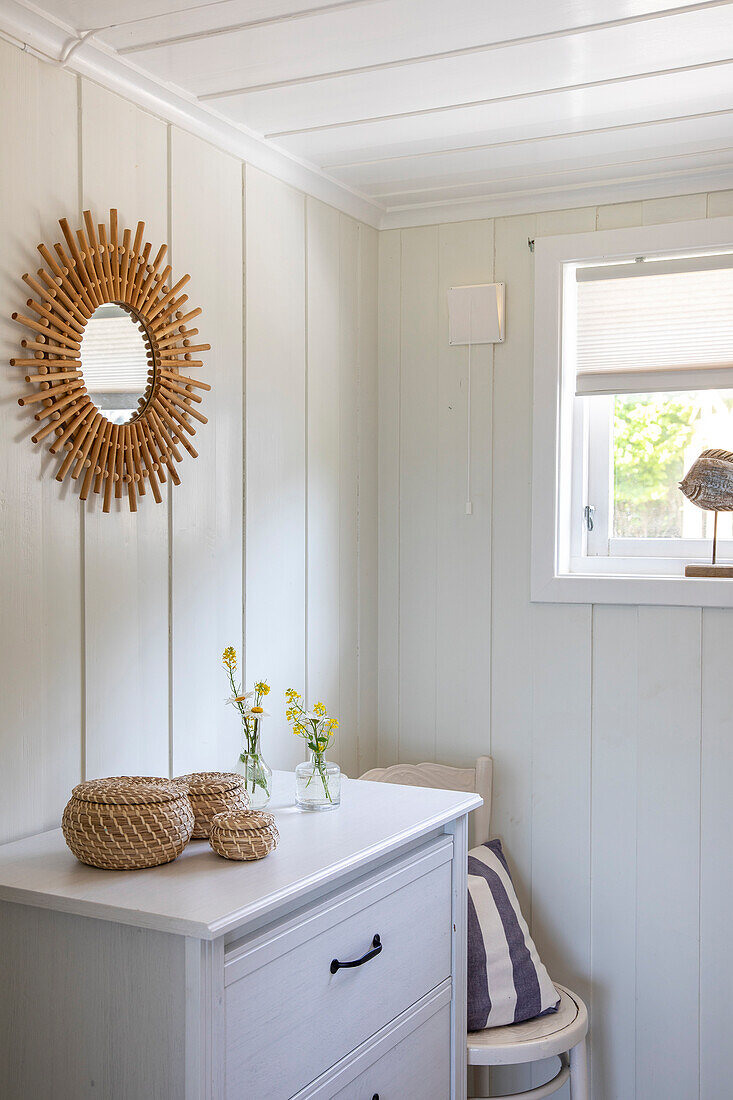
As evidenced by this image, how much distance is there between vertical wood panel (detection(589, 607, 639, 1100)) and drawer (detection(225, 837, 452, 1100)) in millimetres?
696

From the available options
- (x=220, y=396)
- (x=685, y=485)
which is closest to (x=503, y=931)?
(x=685, y=485)

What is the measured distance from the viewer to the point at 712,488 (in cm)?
235

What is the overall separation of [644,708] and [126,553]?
4.18 feet

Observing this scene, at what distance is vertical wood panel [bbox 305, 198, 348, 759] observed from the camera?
241 cm

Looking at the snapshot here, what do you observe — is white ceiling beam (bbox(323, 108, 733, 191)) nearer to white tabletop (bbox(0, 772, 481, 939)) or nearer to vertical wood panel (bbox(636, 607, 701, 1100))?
vertical wood panel (bbox(636, 607, 701, 1100))

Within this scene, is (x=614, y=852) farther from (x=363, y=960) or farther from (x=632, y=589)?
(x=363, y=960)

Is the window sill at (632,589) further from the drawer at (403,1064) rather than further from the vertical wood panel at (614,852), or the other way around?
the drawer at (403,1064)

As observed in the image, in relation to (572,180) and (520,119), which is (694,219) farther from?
(520,119)

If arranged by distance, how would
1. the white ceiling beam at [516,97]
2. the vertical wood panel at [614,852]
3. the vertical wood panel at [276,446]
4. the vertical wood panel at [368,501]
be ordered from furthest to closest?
the vertical wood panel at [368,501], the vertical wood panel at [614,852], the vertical wood panel at [276,446], the white ceiling beam at [516,97]

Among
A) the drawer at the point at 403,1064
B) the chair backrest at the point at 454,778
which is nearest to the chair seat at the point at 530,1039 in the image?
the drawer at the point at 403,1064

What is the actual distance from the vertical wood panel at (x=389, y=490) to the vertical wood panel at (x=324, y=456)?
8.2 inches

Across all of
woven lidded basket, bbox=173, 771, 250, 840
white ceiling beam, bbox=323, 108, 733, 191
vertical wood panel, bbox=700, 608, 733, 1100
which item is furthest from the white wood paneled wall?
woven lidded basket, bbox=173, 771, 250, 840

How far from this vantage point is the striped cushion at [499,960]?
2.14 meters

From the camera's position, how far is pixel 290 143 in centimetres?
218
